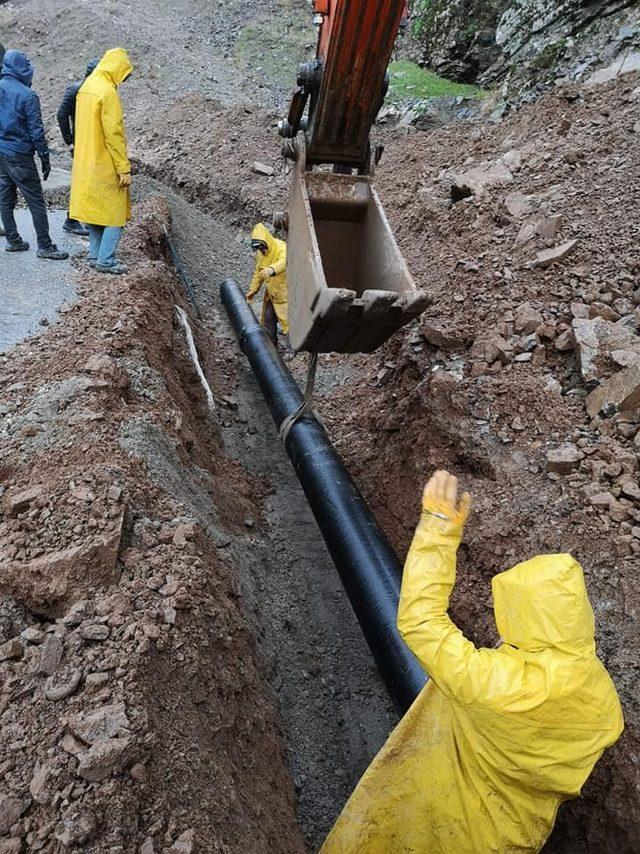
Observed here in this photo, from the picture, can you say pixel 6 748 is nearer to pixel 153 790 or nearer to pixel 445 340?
pixel 153 790

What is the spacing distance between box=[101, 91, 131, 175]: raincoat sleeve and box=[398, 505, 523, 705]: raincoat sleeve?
4970 mm

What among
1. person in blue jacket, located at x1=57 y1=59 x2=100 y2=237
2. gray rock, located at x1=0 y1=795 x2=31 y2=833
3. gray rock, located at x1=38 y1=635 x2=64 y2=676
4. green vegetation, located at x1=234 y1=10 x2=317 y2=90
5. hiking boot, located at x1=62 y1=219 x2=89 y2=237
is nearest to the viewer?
gray rock, located at x1=0 y1=795 x2=31 y2=833

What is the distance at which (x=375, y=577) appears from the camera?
3682mm

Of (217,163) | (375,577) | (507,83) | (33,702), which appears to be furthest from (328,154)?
(217,163)

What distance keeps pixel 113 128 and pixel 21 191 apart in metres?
1.28

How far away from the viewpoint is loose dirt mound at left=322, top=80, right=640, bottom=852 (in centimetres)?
325

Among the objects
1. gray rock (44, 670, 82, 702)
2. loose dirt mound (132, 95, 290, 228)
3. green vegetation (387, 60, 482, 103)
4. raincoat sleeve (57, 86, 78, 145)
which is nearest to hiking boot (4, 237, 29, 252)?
raincoat sleeve (57, 86, 78, 145)

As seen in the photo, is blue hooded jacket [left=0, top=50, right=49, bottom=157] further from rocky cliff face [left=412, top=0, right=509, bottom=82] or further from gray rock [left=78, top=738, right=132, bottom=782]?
rocky cliff face [left=412, top=0, right=509, bottom=82]

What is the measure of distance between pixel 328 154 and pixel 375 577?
114 inches

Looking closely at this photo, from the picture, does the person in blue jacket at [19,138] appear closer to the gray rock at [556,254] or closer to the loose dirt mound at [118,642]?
the loose dirt mound at [118,642]

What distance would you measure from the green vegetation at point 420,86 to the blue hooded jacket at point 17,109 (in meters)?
7.96

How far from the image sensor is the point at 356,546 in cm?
389

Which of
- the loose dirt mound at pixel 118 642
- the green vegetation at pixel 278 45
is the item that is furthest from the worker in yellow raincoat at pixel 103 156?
the green vegetation at pixel 278 45

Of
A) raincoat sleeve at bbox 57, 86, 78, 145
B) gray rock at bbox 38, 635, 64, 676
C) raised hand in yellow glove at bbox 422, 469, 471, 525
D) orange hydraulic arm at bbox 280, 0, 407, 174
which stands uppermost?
orange hydraulic arm at bbox 280, 0, 407, 174
